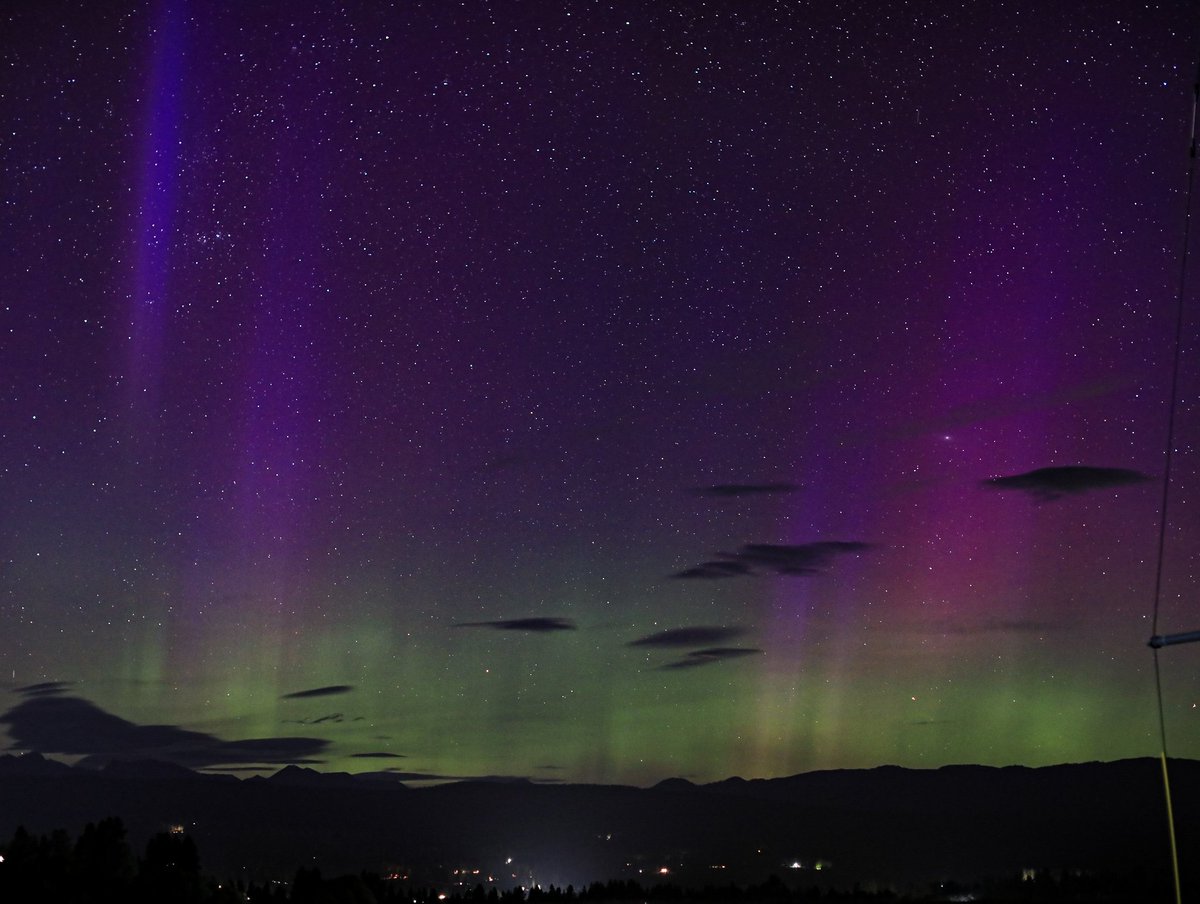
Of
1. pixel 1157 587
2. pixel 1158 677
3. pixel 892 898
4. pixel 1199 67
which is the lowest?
pixel 892 898

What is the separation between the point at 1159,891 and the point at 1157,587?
154303 mm

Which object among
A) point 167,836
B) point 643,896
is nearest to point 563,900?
point 643,896

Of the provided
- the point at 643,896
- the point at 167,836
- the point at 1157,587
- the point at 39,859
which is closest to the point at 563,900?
the point at 643,896

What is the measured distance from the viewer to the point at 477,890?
139625mm

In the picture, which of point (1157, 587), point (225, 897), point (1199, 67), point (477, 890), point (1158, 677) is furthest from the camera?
point (477, 890)

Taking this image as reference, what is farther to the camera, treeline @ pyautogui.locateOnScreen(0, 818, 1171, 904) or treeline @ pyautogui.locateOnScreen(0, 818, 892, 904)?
treeline @ pyautogui.locateOnScreen(0, 818, 1171, 904)

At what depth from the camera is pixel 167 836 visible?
4072 inches

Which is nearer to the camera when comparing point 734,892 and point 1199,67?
point 1199,67

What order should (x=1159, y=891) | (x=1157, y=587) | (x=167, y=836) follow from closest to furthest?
(x=1157, y=587)
(x=167, y=836)
(x=1159, y=891)

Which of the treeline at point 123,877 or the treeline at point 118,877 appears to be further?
the treeline at point 123,877

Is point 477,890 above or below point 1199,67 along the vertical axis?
below

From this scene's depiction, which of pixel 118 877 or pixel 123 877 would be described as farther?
pixel 123 877

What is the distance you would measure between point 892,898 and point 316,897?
352 feet

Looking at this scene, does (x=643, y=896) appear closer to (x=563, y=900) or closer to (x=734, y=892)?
(x=734, y=892)
